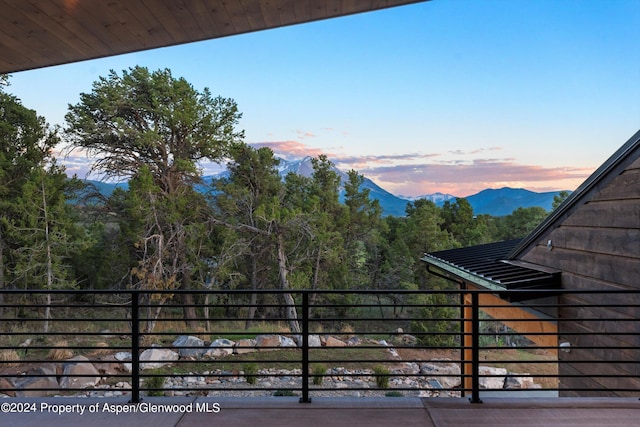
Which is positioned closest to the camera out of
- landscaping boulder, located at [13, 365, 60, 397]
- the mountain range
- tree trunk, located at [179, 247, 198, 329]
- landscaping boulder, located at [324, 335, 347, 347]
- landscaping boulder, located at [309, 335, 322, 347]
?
landscaping boulder, located at [13, 365, 60, 397]

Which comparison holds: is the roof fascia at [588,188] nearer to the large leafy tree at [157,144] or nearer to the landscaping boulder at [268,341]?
the landscaping boulder at [268,341]

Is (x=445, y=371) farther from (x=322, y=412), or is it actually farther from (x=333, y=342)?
(x=322, y=412)

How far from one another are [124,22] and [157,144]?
38.7 ft

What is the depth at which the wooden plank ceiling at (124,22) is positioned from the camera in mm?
2521

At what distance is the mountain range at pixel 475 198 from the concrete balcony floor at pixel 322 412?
1323cm

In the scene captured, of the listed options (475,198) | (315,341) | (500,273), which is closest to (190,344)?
(315,341)

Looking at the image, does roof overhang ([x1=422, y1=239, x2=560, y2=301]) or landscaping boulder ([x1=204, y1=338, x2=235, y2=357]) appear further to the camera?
landscaping boulder ([x1=204, y1=338, x2=235, y2=357])

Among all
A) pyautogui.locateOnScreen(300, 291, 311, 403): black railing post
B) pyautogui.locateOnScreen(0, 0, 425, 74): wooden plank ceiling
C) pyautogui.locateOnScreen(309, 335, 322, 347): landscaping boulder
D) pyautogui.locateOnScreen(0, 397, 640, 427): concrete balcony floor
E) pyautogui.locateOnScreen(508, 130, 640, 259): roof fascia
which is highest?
pyautogui.locateOnScreen(0, 0, 425, 74): wooden plank ceiling

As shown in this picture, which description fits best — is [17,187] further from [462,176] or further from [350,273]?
[462,176]

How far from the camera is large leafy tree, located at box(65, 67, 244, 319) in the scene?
13.0 m

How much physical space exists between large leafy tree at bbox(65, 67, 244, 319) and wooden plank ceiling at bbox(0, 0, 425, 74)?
10.4 metres

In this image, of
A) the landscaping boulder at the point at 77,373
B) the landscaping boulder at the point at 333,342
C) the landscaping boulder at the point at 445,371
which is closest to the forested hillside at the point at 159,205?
the landscaping boulder at the point at 333,342

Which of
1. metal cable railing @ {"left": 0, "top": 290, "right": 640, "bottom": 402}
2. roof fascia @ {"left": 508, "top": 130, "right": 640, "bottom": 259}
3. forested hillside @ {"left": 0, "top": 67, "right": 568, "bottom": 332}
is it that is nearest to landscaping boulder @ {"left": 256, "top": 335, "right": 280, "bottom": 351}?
metal cable railing @ {"left": 0, "top": 290, "right": 640, "bottom": 402}

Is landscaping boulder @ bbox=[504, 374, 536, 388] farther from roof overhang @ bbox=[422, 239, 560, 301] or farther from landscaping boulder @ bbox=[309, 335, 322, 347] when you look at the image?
landscaping boulder @ bbox=[309, 335, 322, 347]
